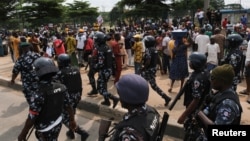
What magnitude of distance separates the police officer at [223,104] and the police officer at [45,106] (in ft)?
5.55

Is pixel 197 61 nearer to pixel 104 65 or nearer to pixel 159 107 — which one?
pixel 104 65

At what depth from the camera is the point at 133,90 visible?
7.55 feet

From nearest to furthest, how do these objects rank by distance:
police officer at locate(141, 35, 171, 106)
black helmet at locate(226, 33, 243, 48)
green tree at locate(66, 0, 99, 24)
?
black helmet at locate(226, 33, 243, 48), police officer at locate(141, 35, 171, 106), green tree at locate(66, 0, 99, 24)

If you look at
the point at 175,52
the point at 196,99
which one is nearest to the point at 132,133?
the point at 196,99

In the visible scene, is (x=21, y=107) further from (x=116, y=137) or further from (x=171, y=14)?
(x=171, y=14)

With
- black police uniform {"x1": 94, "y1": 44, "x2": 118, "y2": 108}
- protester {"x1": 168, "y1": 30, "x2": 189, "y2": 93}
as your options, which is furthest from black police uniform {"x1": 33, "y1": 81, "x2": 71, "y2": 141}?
protester {"x1": 168, "y1": 30, "x2": 189, "y2": 93}

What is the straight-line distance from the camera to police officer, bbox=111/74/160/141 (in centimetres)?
219

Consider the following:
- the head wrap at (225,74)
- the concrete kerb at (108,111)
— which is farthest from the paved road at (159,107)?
the head wrap at (225,74)

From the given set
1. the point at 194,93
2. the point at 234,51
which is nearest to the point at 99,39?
the point at 234,51

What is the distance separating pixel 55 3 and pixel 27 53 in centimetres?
2623

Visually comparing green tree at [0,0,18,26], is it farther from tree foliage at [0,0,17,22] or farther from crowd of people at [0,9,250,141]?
crowd of people at [0,9,250,141]

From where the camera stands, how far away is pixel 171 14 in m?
26.4

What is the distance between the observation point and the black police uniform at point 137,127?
2182 millimetres

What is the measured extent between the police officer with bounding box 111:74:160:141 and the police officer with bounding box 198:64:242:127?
68cm
